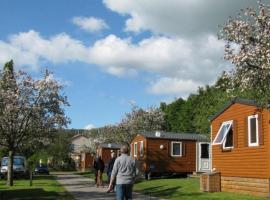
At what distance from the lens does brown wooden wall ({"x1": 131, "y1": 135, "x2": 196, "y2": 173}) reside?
117ft

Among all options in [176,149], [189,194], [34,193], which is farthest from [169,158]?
[34,193]

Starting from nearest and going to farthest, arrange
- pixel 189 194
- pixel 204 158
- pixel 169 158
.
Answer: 1. pixel 189 194
2. pixel 169 158
3. pixel 204 158

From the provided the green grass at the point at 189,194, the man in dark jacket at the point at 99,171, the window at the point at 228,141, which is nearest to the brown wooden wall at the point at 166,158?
the man in dark jacket at the point at 99,171

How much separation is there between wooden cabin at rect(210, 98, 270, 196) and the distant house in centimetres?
4936

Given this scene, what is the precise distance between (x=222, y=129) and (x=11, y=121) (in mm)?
12120

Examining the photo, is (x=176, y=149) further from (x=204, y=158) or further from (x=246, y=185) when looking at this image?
(x=246, y=185)

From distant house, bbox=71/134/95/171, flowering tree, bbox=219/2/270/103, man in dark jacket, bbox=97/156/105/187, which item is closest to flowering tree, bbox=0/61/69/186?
man in dark jacket, bbox=97/156/105/187

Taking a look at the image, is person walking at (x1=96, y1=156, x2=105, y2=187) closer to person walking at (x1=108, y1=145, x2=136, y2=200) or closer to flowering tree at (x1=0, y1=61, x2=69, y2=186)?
flowering tree at (x1=0, y1=61, x2=69, y2=186)

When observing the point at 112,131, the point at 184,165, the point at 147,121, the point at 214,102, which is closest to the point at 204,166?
the point at 184,165

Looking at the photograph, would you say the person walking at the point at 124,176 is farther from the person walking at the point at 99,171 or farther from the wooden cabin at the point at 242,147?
the person walking at the point at 99,171

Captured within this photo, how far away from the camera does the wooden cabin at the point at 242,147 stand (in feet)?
61.4

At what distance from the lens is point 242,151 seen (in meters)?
20.5

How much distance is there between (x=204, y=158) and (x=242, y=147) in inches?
694

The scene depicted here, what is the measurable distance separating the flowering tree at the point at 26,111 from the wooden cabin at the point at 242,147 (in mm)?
9904
